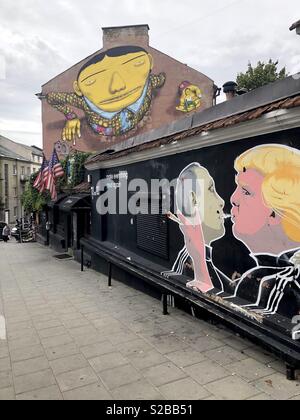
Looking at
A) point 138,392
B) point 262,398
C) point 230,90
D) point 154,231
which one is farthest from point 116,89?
point 262,398

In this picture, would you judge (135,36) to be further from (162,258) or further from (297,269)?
(297,269)

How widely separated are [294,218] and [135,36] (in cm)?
2367

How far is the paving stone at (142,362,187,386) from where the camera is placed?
13.4 ft

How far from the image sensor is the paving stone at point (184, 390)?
3.73 metres

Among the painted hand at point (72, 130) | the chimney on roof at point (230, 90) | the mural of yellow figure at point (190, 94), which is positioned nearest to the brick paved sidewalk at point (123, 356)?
the chimney on roof at point (230, 90)

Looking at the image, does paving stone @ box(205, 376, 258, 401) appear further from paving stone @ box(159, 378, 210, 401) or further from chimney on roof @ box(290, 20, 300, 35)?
chimney on roof @ box(290, 20, 300, 35)

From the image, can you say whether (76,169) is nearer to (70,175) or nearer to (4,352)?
(70,175)

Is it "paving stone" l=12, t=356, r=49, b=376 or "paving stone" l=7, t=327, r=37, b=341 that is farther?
"paving stone" l=7, t=327, r=37, b=341

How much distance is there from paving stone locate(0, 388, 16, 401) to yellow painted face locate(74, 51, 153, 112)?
73.9ft

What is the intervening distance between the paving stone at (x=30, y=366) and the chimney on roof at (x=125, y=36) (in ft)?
77.8

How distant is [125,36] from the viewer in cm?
2477

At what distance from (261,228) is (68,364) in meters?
3.08

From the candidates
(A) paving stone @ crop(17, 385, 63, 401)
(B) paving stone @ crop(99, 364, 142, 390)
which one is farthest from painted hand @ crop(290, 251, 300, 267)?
(A) paving stone @ crop(17, 385, 63, 401)

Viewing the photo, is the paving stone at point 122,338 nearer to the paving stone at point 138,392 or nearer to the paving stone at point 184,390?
the paving stone at point 138,392
